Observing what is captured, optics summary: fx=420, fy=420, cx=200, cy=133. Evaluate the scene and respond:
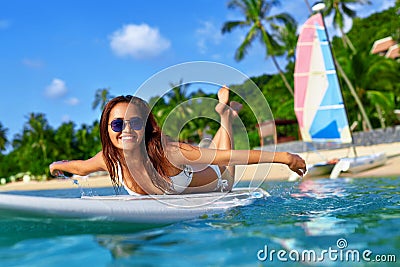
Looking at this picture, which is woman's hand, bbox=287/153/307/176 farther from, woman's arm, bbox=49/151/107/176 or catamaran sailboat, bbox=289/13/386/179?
catamaran sailboat, bbox=289/13/386/179

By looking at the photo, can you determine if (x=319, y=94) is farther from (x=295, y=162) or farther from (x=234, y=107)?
(x=295, y=162)

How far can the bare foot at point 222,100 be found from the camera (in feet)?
12.5

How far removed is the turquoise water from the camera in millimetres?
2057

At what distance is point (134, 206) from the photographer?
2.93 m

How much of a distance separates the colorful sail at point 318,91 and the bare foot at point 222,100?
26.7 ft

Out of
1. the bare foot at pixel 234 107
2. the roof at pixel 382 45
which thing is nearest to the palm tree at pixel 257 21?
the roof at pixel 382 45

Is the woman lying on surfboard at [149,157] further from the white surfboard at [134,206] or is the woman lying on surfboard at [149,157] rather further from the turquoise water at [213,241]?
the turquoise water at [213,241]

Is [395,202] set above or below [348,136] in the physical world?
below

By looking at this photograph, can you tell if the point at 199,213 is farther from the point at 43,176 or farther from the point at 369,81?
the point at 43,176

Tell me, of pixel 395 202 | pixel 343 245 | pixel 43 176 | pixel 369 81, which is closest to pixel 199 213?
pixel 343 245

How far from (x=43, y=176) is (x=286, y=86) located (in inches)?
730

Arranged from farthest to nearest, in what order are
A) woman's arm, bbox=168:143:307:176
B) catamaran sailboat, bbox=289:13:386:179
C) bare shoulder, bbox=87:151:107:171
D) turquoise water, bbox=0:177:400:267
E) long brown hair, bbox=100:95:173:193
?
1. catamaran sailboat, bbox=289:13:386:179
2. bare shoulder, bbox=87:151:107:171
3. long brown hair, bbox=100:95:173:193
4. woman's arm, bbox=168:143:307:176
5. turquoise water, bbox=0:177:400:267

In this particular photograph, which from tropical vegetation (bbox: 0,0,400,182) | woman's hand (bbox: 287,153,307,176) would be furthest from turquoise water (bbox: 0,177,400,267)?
tropical vegetation (bbox: 0,0,400,182)

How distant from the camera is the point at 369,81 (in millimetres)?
22672
